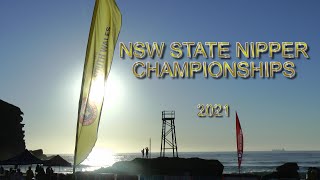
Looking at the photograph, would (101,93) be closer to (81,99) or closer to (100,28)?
(81,99)

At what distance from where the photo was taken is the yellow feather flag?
1127cm

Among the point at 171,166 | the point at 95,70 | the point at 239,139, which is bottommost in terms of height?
the point at 171,166

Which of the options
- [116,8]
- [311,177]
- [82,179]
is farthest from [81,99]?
[311,177]

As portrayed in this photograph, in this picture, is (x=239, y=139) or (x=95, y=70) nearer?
(x=95, y=70)

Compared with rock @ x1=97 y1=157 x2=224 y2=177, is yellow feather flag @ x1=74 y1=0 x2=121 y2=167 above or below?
above

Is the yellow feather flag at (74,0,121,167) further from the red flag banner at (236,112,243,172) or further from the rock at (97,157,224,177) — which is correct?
the rock at (97,157,224,177)

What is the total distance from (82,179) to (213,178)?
18.9ft

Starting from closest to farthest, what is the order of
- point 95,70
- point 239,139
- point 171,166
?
point 95,70 → point 239,139 → point 171,166

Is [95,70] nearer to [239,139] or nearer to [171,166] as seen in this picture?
[239,139]

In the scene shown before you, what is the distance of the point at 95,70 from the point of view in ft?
38.1

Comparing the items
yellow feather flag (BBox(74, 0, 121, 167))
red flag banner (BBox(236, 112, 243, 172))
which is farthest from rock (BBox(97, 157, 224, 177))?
yellow feather flag (BBox(74, 0, 121, 167))

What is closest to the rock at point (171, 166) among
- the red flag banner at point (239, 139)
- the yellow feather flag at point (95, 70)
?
the red flag banner at point (239, 139)

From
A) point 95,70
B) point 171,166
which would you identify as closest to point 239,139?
point 95,70

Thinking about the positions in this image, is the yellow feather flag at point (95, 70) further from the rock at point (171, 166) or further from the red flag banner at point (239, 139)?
the rock at point (171, 166)
